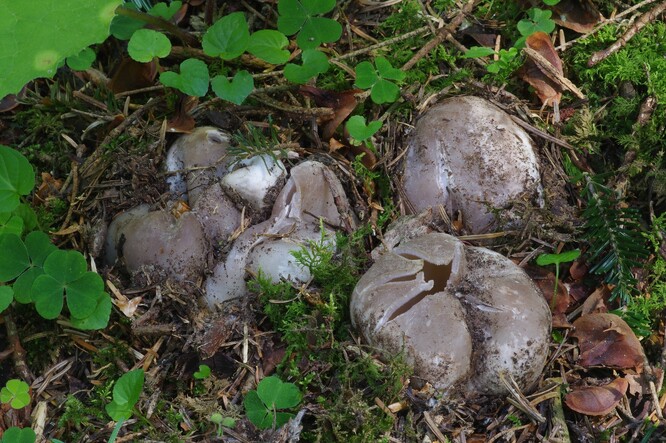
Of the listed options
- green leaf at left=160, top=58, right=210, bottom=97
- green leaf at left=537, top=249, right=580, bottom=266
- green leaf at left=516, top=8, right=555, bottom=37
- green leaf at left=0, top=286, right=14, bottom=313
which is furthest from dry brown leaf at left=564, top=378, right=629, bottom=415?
green leaf at left=0, top=286, right=14, bottom=313

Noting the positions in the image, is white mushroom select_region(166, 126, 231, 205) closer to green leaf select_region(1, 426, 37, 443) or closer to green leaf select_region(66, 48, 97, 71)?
green leaf select_region(66, 48, 97, 71)

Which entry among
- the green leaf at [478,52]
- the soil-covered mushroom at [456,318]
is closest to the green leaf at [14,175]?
the soil-covered mushroom at [456,318]

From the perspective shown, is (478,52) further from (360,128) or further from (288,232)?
(288,232)

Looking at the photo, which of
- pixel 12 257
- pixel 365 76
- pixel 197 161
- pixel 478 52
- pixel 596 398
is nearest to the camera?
pixel 596 398

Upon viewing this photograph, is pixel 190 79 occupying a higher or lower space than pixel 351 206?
higher

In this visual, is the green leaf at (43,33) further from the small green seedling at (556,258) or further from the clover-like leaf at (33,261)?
the small green seedling at (556,258)

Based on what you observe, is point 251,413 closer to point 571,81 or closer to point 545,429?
point 545,429

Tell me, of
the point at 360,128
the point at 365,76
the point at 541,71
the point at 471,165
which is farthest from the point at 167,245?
the point at 541,71

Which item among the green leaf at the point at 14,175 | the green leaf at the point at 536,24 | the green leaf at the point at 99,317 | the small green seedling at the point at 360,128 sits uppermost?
the green leaf at the point at 536,24
